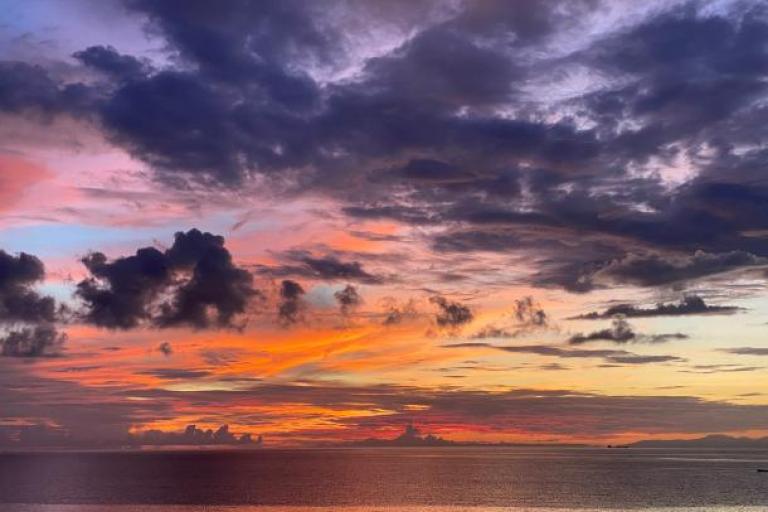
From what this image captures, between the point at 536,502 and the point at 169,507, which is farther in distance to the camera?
the point at 536,502

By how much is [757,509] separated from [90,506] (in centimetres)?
14778

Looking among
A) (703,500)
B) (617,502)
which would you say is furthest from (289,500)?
(703,500)

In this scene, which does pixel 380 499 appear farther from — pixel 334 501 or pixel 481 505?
pixel 481 505

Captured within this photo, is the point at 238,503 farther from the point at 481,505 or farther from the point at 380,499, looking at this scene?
the point at 481,505

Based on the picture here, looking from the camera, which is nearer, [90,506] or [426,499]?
[90,506]

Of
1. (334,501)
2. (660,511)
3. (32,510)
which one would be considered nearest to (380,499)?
(334,501)

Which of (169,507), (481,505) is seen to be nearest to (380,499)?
(481,505)

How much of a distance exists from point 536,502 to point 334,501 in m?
48.2

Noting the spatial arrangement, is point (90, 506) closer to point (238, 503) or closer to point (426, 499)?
point (238, 503)

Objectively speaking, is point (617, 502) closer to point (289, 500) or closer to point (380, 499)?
point (380, 499)

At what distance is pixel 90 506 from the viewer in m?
181

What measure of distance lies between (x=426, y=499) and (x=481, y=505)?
71.9ft

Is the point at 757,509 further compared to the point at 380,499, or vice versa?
the point at 380,499

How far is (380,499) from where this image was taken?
645 ft
